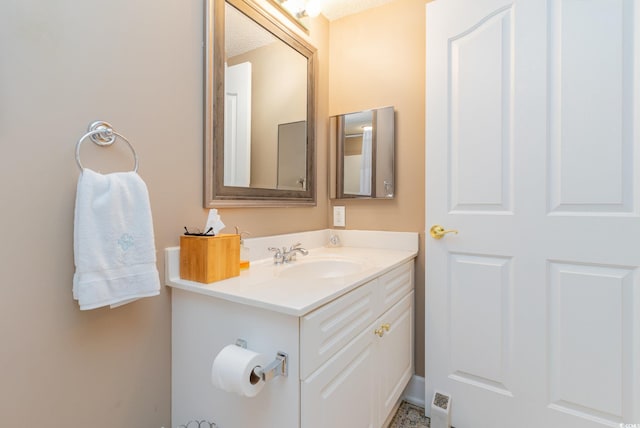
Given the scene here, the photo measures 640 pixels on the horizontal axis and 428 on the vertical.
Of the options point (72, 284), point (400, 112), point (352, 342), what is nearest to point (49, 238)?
point (72, 284)

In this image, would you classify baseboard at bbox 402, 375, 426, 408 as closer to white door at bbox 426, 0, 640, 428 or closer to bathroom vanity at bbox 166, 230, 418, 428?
white door at bbox 426, 0, 640, 428

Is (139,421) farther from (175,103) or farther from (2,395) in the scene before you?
(175,103)

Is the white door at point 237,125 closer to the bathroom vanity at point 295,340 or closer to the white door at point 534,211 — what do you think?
the bathroom vanity at point 295,340

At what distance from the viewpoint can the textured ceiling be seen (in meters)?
1.74

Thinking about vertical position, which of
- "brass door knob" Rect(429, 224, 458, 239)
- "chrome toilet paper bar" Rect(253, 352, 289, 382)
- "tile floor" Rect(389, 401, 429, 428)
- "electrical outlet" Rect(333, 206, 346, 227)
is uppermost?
"electrical outlet" Rect(333, 206, 346, 227)

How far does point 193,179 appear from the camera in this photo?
1120 millimetres

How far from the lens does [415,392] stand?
165cm

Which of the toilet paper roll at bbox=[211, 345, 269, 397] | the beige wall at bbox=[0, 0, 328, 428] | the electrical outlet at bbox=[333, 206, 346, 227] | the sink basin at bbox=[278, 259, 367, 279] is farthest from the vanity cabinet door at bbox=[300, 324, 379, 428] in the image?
the electrical outlet at bbox=[333, 206, 346, 227]

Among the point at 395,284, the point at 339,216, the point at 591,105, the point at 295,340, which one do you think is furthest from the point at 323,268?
the point at 591,105

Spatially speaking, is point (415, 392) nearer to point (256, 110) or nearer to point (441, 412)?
point (441, 412)

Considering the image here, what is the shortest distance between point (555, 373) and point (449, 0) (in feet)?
5.73

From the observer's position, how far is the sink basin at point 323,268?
137cm

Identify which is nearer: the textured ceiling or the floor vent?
the floor vent

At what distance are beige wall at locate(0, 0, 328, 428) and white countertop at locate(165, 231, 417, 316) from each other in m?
0.18
